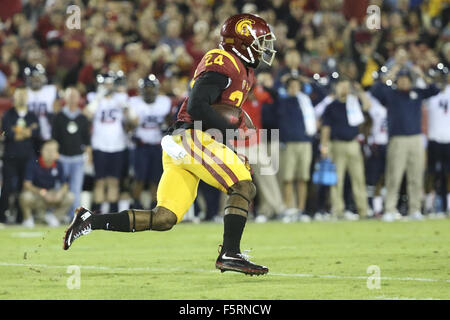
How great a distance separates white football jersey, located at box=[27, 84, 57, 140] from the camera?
47.0 ft

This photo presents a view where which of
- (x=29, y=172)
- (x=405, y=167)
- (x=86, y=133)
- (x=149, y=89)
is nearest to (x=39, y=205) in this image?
(x=29, y=172)

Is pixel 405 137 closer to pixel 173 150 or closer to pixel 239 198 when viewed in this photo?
pixel 239 198

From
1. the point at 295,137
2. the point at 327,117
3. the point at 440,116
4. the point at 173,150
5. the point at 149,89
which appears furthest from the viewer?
the point at 440,116

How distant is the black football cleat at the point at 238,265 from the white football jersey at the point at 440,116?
823 centimetres

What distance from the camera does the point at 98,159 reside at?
47.3ft

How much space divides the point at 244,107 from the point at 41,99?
9.63ft

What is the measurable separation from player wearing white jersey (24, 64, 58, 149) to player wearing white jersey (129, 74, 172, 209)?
1.16 meters

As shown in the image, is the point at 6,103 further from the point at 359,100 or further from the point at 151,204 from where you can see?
the point at 359,100

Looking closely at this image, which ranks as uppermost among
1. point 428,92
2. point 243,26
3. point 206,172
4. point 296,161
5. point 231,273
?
point 428,92

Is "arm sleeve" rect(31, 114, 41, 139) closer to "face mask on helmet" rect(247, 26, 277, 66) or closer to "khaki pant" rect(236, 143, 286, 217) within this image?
"khaki pant" rect(236, 143, 286, 217)

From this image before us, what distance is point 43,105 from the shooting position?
566 inches

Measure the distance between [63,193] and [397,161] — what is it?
16.0 ft

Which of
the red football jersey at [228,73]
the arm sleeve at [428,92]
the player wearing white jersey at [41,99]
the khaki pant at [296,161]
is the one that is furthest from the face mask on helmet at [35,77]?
the red football jersey at [228,73]

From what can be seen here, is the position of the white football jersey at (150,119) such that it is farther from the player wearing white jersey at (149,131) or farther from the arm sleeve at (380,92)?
the arm sleeve at (380,92)
